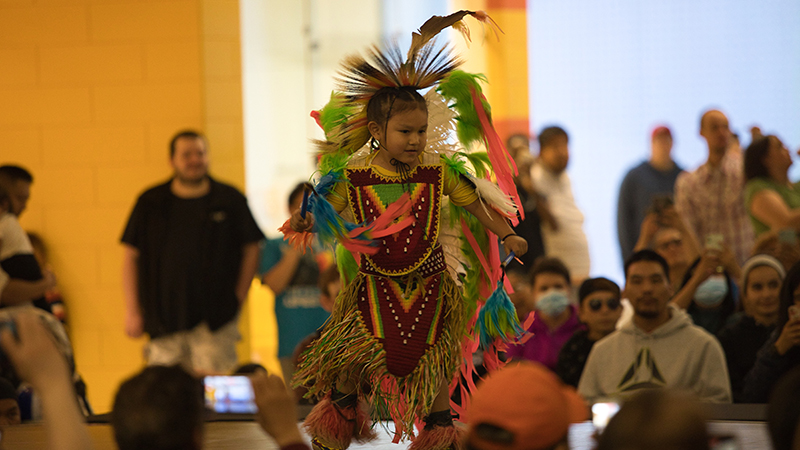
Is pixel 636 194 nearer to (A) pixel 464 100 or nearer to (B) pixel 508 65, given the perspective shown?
(B) pixel 508 65

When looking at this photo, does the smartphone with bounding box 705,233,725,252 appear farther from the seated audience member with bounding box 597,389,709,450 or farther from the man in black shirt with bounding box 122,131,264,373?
the seated audience member with bounding box 597,389,709,450

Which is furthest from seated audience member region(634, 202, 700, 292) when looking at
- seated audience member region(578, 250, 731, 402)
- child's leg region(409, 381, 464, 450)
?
child's leg region(409, 381, 464, 450)

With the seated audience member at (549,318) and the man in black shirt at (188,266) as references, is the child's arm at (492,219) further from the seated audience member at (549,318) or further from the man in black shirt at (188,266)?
the man in black shirt at (188,266)

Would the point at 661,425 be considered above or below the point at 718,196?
below

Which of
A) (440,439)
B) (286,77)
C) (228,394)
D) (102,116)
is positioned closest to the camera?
(440,439)

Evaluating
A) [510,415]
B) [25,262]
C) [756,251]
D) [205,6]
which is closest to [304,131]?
[205,6]

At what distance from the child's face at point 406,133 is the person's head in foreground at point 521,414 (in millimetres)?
905

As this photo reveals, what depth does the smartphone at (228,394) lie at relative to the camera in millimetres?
3246

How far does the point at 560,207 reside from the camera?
Result: 4.48m

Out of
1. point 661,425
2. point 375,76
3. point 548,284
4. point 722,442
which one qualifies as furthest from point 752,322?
point 661,425

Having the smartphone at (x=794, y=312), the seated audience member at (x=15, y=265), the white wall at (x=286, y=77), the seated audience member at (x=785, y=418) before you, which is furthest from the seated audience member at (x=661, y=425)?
the white wall at (x=286, y=77)

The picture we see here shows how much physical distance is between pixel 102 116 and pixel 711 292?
3.19 metres

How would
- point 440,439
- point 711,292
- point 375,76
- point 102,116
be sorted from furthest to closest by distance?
point 102,116 < point 711,292 < point 375,76 < point 440,439

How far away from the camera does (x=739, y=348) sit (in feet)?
10.4
